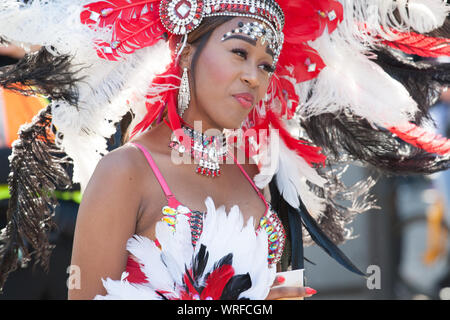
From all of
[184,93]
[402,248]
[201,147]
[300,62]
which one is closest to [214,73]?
[184,93]

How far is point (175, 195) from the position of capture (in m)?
1.93

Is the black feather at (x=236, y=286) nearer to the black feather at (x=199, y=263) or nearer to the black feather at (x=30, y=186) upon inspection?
the black feather at (x=199, y=263)

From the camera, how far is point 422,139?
7.97ft

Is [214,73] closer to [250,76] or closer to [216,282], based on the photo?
[250,76]

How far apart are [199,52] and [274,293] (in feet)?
2.92

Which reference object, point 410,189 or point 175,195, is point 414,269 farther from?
point 175,195

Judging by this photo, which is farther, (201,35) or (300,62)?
(300,62)

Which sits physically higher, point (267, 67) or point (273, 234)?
point (267, 67)

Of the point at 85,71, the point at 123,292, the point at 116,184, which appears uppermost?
the point at 85,71

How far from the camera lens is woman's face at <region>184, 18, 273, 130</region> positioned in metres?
1.98

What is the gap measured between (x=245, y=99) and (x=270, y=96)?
0.44 metres

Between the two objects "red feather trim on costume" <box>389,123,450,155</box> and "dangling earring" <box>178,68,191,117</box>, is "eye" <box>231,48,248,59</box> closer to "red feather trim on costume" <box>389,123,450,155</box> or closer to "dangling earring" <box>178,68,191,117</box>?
"dangling earring" <box>178,68,191,117</box>

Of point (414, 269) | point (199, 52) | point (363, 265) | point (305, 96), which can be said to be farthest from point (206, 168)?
point (414, 269)
